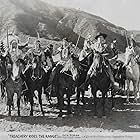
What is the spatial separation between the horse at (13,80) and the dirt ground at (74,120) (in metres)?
0.08

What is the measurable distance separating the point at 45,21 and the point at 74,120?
3.40ft

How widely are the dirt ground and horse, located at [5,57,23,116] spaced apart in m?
0.08

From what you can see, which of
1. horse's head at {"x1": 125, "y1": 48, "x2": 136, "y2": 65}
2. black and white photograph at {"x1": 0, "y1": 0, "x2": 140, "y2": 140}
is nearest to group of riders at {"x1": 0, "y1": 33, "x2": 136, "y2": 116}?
black and white photograph at {"x1": 0, "y1": 0, "x2": 140, "y2": 140}

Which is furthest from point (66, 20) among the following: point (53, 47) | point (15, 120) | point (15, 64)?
point (15, 120)

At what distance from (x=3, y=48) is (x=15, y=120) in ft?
2.36

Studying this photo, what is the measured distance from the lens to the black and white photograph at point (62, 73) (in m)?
4.20

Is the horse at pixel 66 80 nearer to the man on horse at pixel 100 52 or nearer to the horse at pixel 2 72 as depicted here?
the man on horse at pixel 100 52

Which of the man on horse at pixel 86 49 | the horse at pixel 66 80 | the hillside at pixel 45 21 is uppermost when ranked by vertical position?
the hillside at pixel 45 21

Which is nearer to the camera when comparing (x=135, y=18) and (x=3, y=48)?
(x=3, y=48)

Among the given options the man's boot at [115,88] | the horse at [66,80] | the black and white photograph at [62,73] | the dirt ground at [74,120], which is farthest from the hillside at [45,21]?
the dirt ground at [74,120]

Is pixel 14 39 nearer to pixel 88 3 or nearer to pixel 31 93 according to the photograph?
pixel 31 93

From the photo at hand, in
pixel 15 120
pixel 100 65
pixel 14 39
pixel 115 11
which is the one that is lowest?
pixel 15 120

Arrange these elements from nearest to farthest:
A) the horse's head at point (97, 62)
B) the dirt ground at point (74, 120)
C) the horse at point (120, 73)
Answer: the dirt ground at point (74, 120)
the horse's head at point (97, 62)
the horse at point (120, 73)

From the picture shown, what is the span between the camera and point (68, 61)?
427 cm
